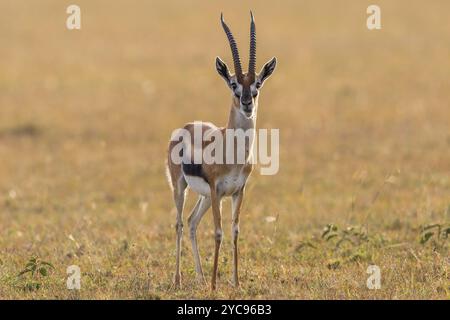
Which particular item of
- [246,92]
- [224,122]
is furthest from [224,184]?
[224,122]

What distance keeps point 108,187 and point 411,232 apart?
6.19 m

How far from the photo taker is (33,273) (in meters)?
9.31

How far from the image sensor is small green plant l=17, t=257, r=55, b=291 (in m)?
9.02

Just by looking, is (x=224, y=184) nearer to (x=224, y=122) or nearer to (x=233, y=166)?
(x=233, y=166)

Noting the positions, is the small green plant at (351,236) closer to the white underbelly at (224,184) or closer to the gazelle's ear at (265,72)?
the white underbelly at (224,184)

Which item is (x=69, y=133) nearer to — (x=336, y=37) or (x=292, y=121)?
(x=292, y=121)

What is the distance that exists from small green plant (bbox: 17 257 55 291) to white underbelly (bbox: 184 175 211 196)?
5.30 ft

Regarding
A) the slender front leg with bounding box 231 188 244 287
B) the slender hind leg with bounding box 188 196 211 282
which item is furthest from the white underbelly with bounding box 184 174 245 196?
the slender hind leg with bounding box 188 196 211 282

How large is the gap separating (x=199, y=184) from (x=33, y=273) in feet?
6.34

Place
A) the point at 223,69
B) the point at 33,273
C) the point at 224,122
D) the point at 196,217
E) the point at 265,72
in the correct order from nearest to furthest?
the point at 223,69, the point at 265,72, the point at 33,273, the point at 196,217, the point at 224,122

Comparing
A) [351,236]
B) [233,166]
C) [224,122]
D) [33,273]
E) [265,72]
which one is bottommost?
[33,273]

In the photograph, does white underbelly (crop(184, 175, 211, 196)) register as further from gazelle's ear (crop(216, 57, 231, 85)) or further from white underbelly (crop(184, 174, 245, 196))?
gazelle's ear (crop(216, 57, 231, 85))

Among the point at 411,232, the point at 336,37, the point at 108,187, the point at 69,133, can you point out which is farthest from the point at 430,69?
the point at 411,232

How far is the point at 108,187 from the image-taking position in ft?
53.3
